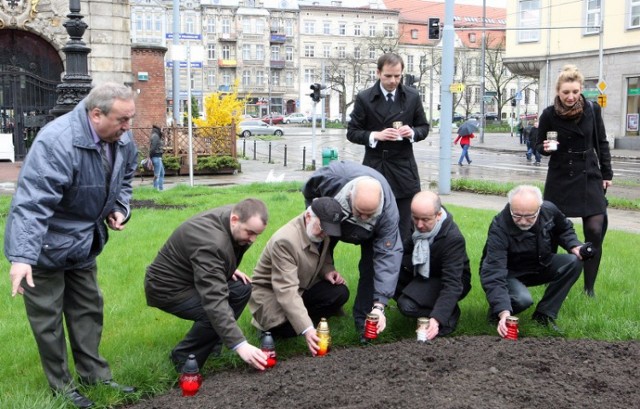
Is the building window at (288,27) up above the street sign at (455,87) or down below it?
above

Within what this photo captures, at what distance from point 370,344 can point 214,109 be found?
2303 cm

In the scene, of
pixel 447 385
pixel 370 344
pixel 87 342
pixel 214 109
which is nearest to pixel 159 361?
pixel 87 342

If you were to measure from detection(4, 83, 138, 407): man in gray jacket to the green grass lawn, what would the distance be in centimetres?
28

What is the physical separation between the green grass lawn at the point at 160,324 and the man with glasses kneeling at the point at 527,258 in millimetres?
250

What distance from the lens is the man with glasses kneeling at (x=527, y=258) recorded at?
537 centimetres

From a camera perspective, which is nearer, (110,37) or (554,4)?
(110,37)

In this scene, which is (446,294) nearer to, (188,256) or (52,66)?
(188,256)

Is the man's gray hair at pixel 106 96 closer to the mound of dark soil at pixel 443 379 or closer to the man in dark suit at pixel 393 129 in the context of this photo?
the mound of dark soil at pixel 443 379

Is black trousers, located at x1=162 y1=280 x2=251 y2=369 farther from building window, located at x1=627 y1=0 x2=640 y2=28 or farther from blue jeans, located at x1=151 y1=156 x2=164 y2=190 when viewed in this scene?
building window, located at x1=627 y1=0 x2=640 y2=28

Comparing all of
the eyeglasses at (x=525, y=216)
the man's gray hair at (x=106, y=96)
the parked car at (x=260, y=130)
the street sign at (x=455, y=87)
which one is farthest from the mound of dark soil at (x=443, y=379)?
the parked car at (x=260, y=130)

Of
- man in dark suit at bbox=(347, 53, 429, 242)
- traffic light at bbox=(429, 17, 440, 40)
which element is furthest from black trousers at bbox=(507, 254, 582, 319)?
traffic light at bbox=(429, 17, 440, 40)

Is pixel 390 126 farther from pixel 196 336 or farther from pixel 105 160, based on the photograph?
pixel 105 160

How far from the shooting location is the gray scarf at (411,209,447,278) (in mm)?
5461

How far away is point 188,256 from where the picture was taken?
470 cm
